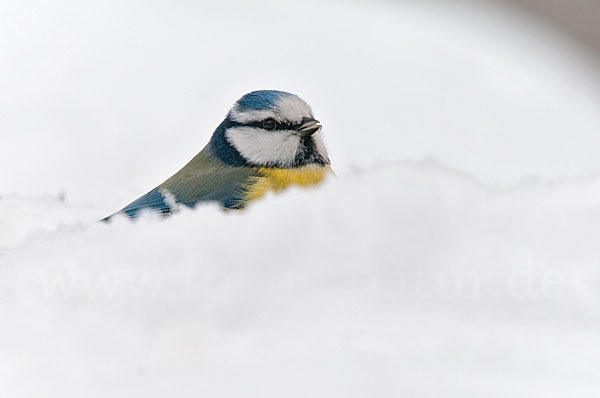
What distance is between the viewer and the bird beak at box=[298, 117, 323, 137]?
767mm

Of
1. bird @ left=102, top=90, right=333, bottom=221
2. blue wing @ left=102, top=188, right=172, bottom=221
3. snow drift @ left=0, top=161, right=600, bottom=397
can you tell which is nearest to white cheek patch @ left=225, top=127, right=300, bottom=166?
bird @ left=102, top=90, right=333, bottom=221

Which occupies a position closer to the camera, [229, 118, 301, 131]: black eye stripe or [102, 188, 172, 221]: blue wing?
[102, 188, 172, 221]: blue wing

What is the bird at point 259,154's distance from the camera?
734mm

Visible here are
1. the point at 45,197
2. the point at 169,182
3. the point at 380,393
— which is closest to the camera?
the point at 380,393

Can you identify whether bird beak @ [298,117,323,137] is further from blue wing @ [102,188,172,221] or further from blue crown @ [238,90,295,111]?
blue wing @ [102,188,172,221]

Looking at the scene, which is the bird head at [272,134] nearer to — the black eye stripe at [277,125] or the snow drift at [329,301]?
the black eye stripe at [277,125]

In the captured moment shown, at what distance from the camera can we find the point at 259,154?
78 centimetres

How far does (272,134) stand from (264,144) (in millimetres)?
13

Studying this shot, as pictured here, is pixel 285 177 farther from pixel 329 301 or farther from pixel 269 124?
pixel 329 301

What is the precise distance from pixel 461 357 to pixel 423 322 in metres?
0.01

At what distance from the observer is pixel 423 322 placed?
0.23 m

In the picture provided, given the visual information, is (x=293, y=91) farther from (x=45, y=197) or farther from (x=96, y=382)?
(x=96, y=382)

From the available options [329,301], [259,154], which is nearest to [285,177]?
[259,154]

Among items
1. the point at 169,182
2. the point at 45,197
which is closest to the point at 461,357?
the point at 45,197
